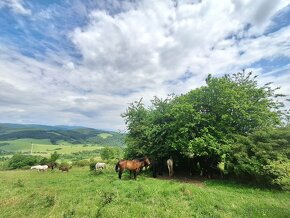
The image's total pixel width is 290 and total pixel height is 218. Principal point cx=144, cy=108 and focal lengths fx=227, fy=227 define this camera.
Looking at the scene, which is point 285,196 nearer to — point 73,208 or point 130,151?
point 73,208

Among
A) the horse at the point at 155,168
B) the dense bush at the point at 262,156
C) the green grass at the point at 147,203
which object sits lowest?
the green grass at the point at 147,203

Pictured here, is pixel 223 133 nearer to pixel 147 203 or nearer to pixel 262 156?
pixel 262 156

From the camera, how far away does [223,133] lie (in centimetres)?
2303

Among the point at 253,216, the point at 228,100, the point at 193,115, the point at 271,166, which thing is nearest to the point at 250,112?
the point at 228,100

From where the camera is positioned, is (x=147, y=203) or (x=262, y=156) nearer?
(x=147, y=203)

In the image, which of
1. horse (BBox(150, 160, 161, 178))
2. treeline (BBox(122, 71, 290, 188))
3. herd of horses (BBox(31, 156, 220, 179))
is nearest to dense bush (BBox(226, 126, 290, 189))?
treeline (BBox(122, 71, 290, 188))

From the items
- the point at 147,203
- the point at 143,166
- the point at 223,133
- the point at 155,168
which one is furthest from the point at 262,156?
the point at 155,168

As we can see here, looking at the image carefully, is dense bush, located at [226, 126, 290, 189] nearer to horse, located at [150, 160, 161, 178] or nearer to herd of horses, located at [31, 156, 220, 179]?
herd of horses, located at [31, 156, 220, 179]

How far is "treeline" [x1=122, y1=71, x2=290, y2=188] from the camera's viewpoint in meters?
19.0

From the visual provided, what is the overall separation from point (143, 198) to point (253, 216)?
21.7 ft

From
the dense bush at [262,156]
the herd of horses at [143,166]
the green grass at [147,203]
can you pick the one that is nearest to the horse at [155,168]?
the herd of horses at [143,166]

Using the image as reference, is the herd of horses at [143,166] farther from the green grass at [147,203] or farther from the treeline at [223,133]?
the green grass at [147,203]

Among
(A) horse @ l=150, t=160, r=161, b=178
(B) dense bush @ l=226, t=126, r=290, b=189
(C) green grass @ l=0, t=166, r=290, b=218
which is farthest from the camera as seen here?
(A) horse @ l=150, t=160, r=161, b=178

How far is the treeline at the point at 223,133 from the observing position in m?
19.0
